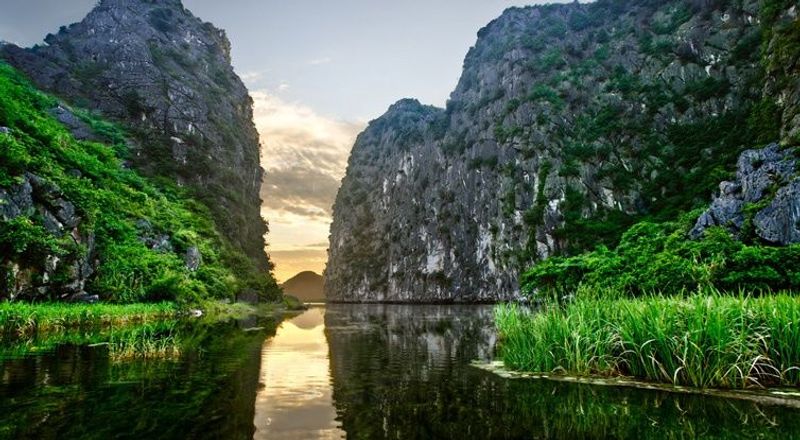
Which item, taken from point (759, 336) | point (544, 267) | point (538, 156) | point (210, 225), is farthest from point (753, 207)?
point (538, 156)

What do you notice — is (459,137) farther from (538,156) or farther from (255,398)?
(255,398)

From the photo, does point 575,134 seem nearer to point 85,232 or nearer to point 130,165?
point 130,165

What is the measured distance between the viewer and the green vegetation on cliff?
27.8 m

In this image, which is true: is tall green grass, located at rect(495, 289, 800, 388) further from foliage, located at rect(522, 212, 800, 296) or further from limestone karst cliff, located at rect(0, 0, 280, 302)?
limestone karst cliff, located at rect(0, 0, 280, 302)

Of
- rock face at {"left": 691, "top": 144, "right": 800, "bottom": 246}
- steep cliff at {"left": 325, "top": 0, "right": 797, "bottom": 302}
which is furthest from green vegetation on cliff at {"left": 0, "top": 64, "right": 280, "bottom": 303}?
steep cliff at {"left": 325, "top": 0, "right": 797, "bottom": 302}

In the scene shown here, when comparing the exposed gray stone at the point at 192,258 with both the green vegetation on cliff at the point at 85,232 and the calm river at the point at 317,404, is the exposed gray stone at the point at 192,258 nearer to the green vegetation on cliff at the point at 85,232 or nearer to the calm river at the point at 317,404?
the green vegetation on cliff at the point at 85,232

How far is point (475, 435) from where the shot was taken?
808cm

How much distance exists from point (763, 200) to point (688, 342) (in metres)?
37.5

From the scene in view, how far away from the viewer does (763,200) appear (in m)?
40.0

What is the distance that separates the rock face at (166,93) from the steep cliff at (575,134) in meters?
56.7

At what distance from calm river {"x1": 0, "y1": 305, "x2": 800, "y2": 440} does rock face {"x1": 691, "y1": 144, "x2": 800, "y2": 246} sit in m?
33.6

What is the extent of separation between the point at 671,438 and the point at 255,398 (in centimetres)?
828

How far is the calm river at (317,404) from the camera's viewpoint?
8.04m

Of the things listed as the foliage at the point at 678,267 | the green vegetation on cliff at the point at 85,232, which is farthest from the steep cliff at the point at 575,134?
the green vegetation on cliff at the point at 85,232
